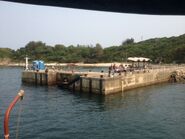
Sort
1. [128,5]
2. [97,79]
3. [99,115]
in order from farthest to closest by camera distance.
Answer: [97,79], [99,115], [128,5]

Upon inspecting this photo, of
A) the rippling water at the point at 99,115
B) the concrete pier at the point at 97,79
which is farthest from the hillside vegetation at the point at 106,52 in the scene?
the rippling water at the point at 99,115

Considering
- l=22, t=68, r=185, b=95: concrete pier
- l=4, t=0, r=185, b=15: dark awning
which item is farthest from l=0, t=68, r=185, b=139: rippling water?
l=4, t=0, r=185, b=15: dark awning

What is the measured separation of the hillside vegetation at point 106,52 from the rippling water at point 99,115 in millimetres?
90016

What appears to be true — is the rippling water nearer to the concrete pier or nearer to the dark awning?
the concrete pier

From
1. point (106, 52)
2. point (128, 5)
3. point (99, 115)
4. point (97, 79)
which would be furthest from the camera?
point (106, 52)

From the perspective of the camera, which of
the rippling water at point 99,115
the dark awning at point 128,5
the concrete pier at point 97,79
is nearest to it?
the dark awning at point 128,5

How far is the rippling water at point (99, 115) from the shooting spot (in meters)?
26.9

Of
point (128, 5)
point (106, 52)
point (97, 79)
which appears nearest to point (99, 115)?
point (97, 79)

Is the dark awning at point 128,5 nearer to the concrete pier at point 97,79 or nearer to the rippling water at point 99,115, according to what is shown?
the rippling water at point 99,115

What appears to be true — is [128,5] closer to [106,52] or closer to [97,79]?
[97,79]

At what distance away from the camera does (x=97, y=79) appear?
154 feet

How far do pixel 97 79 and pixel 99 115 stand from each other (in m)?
13.0

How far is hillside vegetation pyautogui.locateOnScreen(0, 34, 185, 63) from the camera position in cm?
14100

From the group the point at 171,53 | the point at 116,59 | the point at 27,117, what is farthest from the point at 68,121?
the point at 116,59
